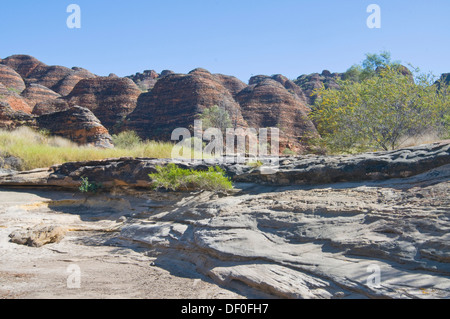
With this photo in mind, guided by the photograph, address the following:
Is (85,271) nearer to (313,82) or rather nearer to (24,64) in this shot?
(313,82)

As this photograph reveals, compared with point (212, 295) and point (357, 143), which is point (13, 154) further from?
point (357, 143)

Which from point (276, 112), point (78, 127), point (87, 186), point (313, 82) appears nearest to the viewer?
point (87, 186)

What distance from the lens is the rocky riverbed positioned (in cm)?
315

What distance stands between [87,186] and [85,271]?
3.20 m

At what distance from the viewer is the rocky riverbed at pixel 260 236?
3.15 meters

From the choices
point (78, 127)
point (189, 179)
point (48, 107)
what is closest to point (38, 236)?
point (189, 179)

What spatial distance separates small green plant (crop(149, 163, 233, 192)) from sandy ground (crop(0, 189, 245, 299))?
1.41 m

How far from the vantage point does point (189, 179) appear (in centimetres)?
612

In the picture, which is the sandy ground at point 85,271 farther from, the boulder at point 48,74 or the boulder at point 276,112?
the boulder at point 48,74

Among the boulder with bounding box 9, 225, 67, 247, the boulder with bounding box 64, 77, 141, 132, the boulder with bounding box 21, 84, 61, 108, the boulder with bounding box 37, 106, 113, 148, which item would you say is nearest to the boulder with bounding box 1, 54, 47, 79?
the boulder with bounding box 21, 84, 61, 108

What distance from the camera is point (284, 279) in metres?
3.30

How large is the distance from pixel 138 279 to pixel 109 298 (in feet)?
2.25

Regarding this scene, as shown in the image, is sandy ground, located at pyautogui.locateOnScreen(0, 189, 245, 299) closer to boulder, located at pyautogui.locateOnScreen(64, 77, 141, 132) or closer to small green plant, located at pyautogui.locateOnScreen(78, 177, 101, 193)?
small green plant, located at pyautogui.locateOnScreen(78, 177, 101, 193)

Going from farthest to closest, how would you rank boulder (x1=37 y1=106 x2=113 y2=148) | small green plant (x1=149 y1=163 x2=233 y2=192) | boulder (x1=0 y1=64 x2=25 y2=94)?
boulder (x1=0 y1=64 x2=25 y2=94), boulder (x1=37 y1=106 x2=113 y2=148), small green plant (x1=149 y1=163 x2=233 y2=192)
